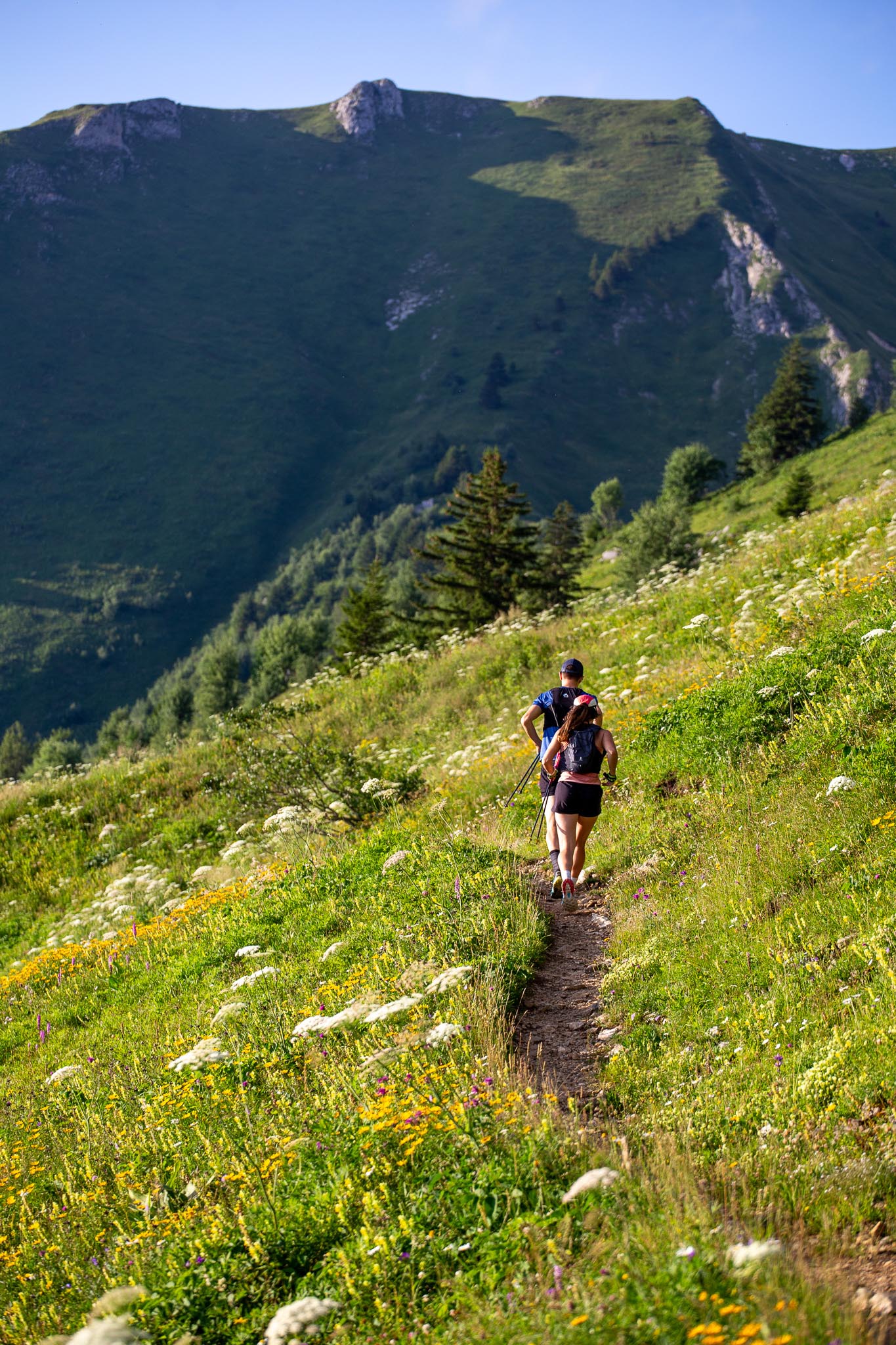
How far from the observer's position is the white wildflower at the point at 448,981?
19.1ft

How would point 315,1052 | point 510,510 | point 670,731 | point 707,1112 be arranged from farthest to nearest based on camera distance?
A: point 510,510 → point 670,731 → point 315,1052 → point 707,1112

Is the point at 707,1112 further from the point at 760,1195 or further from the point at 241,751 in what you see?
the point at 241,751

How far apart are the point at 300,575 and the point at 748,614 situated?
159m

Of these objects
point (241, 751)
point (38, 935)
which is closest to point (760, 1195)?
point (38, 935)

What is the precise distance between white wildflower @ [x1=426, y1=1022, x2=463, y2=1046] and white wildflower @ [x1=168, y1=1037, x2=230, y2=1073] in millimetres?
1734

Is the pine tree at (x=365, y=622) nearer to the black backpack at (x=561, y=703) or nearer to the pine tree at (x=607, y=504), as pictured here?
the black backpack at (x=561, y=703)

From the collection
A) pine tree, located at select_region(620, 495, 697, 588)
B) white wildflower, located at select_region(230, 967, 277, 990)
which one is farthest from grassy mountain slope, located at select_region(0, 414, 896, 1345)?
pine tree, located at select_region(620, 495, 697, 588)

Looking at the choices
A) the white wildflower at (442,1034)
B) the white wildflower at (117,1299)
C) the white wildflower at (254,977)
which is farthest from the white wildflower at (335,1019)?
the white wildflower at (117,1299)

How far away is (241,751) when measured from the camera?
52.2ft

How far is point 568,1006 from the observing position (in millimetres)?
6363

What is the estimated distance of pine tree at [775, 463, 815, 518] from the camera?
41.3m

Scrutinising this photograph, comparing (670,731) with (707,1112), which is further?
(670,731)

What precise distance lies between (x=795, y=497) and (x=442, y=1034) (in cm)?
4141

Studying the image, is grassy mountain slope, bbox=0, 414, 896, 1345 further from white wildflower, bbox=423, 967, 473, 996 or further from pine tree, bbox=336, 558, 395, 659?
pine tree, bbox=336, 558, 395, 659
